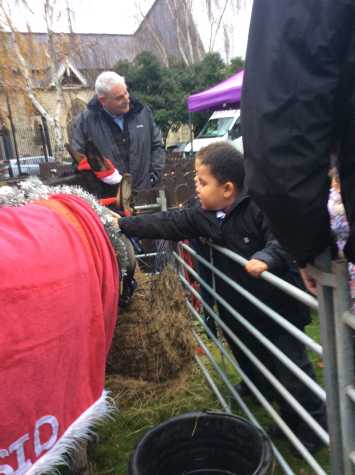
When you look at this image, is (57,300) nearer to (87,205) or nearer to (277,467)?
(87,205)

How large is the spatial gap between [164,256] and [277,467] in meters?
1.56

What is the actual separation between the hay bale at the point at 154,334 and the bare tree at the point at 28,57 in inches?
619

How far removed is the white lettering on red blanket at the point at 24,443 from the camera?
4.50ft

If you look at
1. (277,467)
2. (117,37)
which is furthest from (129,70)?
(277,467)

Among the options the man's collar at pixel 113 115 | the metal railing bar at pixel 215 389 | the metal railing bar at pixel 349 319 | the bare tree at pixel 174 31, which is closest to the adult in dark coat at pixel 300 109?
the metal railing bar at pixel 349 319

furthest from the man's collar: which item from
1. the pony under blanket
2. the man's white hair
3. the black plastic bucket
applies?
the black plastic bucket

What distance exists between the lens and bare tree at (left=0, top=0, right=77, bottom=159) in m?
16.1

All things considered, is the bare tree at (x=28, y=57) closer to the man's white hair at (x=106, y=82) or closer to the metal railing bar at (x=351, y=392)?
the man's white hair at (x=106, y=82)

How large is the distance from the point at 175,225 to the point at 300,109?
1.41 m

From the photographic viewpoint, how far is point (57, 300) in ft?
4.84

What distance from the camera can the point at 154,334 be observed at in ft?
9.02

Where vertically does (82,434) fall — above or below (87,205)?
below

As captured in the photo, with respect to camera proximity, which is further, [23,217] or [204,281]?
[204,281]

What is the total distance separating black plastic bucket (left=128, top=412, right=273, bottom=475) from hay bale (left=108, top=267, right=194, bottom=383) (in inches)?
34.4
